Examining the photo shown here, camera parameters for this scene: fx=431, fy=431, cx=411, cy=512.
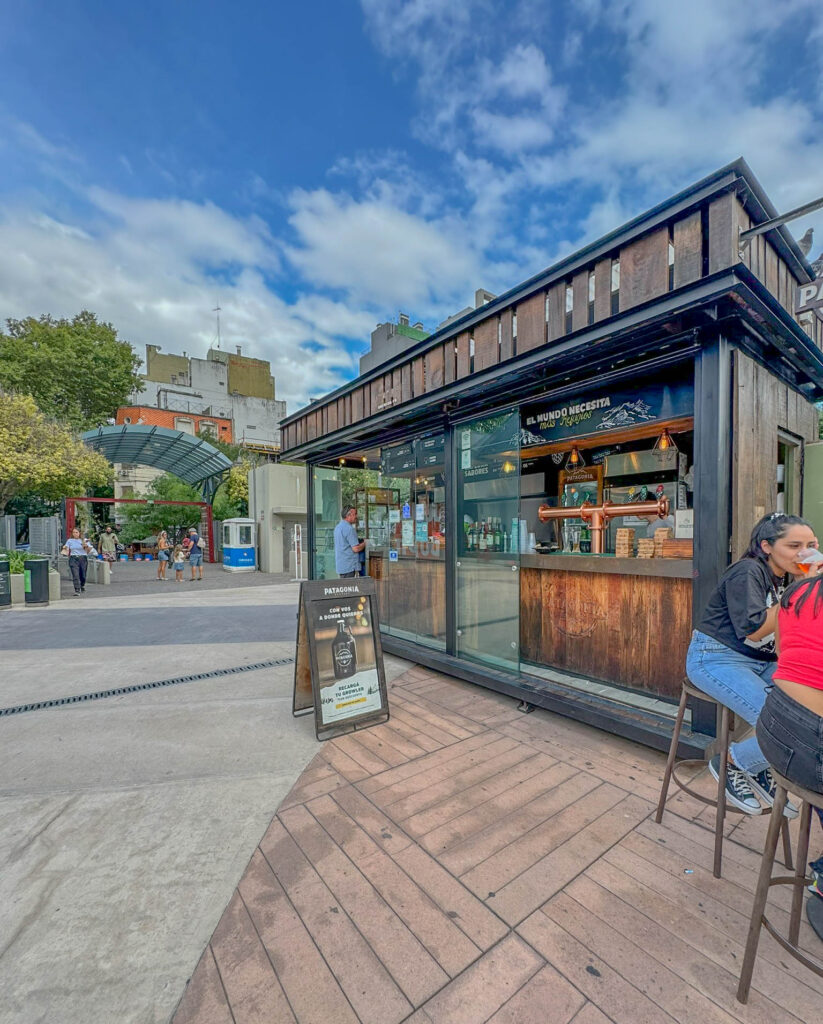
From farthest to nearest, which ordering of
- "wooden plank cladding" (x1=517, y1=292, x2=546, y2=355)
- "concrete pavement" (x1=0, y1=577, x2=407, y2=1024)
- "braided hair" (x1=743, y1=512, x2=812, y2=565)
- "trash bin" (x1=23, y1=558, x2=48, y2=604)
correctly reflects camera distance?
1. "trash bin" (x1=23, y1=558, x2=48, y2=604)
2. "wooden plank cladding" (x1=517, y1=292, x2=546, y2=355)
3. "braided hair" (x1=743, y1=512, x2=812, y2=565)
4. "concrete pavement" (x1=0, y1=577, x2=407, y2=1024)

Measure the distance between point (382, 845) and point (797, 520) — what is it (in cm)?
234

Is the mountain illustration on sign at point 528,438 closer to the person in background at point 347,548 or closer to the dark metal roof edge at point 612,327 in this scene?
the dark metal roof edge at point 612,327

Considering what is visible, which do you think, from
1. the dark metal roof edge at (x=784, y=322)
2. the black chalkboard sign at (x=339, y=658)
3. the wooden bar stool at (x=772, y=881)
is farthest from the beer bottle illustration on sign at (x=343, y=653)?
the dark metal roof edge at (x=784, y=322)

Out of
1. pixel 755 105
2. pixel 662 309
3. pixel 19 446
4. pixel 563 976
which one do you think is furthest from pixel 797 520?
pixel 19 446

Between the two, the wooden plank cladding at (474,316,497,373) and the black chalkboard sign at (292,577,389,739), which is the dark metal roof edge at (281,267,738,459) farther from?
the black chalkboard sign at (292,577,389,739)

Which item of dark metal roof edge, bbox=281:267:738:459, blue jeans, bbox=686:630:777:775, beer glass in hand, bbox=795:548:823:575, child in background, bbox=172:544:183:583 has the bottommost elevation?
child in background, bbox=172:544:183:583

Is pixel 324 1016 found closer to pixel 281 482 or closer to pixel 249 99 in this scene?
pixel 249 99

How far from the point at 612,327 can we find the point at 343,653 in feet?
9.31

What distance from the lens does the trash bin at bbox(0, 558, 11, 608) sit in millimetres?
8289

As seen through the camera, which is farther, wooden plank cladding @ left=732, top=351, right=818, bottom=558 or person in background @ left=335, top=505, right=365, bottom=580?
person in background @ left=335, top=505, right=365, bottom=580

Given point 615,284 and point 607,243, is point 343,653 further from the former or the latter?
point 607,243

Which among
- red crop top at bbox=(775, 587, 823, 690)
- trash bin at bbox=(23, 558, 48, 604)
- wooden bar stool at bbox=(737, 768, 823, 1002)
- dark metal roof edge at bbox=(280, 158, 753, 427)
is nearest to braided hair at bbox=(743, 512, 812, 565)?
red crop top at bbox=(775, 587, 823, 690)

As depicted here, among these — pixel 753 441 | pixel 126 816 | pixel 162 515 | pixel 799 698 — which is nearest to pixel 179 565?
pixel 162 515

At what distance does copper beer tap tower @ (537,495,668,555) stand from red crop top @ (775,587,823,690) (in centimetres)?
223
